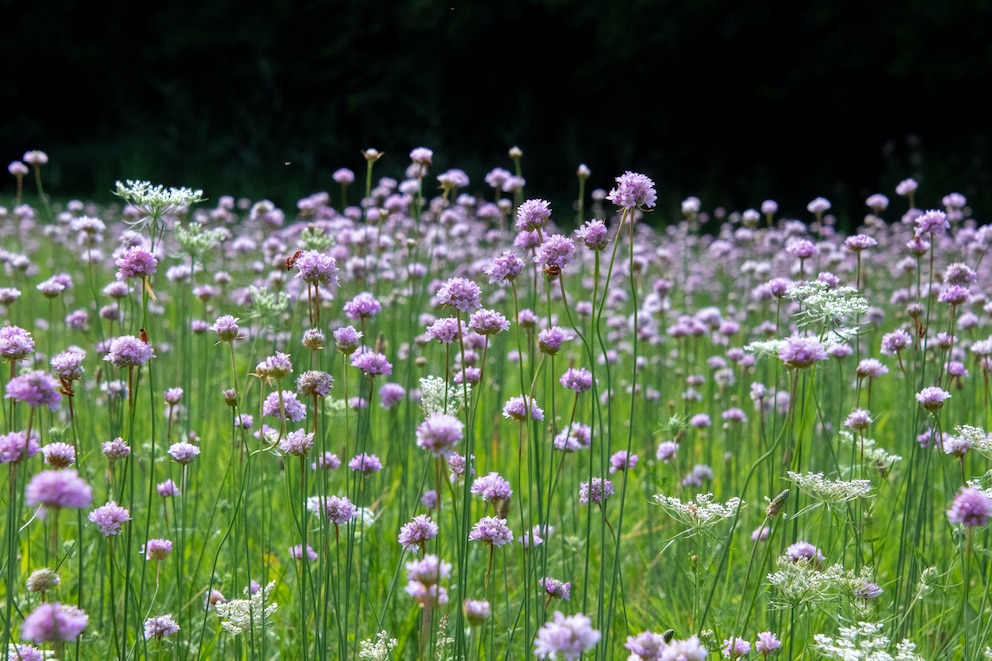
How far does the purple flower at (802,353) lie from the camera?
1.37 metres

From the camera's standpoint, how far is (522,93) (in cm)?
1465

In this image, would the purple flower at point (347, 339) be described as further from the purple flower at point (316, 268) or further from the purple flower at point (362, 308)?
the purple flower at point (362, 308)

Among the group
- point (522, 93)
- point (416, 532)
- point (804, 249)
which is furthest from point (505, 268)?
point (522, 93)

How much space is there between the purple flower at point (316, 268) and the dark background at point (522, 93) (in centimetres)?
1104

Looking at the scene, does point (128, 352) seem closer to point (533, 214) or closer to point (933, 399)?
point (533, 214)

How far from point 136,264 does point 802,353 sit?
1103mm

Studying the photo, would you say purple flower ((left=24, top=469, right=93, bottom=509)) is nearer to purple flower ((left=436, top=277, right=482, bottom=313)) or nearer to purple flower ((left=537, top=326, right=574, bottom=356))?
purple flower ((left=436, top=277, right=482, bottom=313))

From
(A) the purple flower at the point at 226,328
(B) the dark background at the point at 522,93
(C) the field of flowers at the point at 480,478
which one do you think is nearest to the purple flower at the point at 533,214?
(C) the field of flowers at the point at 480,478

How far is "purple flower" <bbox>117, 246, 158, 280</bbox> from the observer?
165cm

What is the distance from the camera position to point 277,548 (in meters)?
2.57

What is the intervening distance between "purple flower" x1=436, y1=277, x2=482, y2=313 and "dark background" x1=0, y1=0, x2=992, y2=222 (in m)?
11.1

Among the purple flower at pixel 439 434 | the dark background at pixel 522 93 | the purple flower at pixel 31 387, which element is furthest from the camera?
the dark background at pixel 522 93

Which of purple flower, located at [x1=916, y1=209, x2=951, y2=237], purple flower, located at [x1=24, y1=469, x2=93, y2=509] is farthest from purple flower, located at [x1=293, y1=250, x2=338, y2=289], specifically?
purple flower, located at [x1=916, y1=209, x2=951, y2=237]

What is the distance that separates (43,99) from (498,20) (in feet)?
28.1
